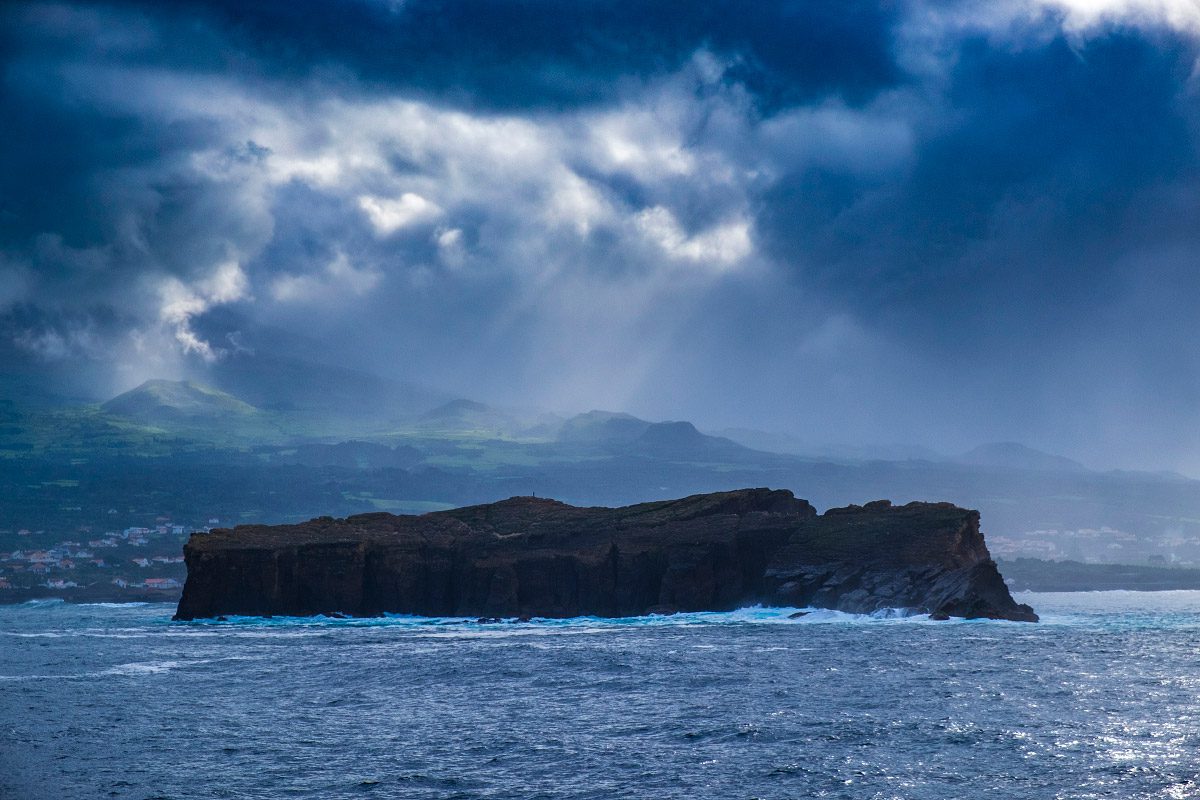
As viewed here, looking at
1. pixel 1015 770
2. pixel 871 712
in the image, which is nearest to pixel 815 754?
pixel 1015 770

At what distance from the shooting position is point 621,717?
5056 centimetres

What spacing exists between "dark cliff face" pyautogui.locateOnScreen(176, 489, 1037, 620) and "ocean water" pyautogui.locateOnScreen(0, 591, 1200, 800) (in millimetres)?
21204

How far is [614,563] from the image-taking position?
12731 cm

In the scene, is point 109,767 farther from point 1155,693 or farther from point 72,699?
point 1155,693

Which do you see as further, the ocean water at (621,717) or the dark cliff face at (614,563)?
the dark cliff face at (614,563)

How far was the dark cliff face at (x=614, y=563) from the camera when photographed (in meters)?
113

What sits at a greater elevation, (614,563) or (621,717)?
(614,563)

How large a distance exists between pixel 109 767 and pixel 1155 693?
4731cm

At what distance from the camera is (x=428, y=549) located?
440 feet

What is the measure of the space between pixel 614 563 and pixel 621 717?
3026 inches

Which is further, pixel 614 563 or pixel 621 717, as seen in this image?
pixel 614 563

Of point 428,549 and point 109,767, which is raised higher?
point 428,549

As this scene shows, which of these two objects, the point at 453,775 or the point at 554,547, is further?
the point at 554,547

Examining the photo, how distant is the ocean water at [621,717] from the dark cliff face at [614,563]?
21204 millimetres
